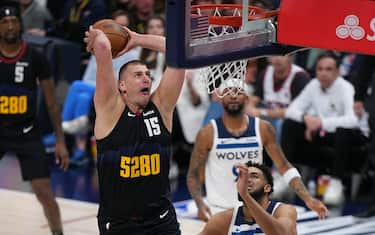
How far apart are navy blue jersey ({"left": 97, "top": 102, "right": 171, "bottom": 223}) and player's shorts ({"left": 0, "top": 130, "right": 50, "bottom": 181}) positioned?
224cm

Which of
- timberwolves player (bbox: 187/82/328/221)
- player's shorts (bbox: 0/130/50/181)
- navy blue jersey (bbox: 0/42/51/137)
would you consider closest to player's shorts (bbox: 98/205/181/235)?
timberwolves player (bbox: 187/82/328/221)

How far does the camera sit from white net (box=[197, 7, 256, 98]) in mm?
5828

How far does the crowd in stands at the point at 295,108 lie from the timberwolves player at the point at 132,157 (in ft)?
13.2

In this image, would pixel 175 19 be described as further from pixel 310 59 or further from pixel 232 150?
pixel 310 59

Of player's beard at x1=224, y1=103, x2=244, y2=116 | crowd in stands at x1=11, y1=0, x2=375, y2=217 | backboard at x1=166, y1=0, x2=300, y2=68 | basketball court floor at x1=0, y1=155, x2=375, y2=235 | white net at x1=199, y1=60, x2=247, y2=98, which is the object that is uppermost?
backboard at x1=166, y1=0, x2=300, y2=68

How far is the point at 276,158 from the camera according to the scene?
791 cm

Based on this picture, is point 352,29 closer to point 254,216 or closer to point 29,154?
point 254,216

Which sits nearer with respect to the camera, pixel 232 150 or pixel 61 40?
pixel 232 150

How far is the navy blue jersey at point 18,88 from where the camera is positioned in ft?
27.7

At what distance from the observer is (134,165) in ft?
20.3

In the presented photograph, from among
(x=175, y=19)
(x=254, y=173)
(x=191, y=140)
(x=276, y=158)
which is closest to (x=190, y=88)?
(x=191, y=140)

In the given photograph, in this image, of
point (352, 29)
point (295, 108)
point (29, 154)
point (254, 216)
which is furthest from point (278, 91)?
point (352, 29)

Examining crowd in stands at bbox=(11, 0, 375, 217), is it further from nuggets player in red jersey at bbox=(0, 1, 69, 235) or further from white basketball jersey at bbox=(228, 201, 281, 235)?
white basketball jersey at bbox=(228, 201, 281, 235)

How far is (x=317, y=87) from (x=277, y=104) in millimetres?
571
